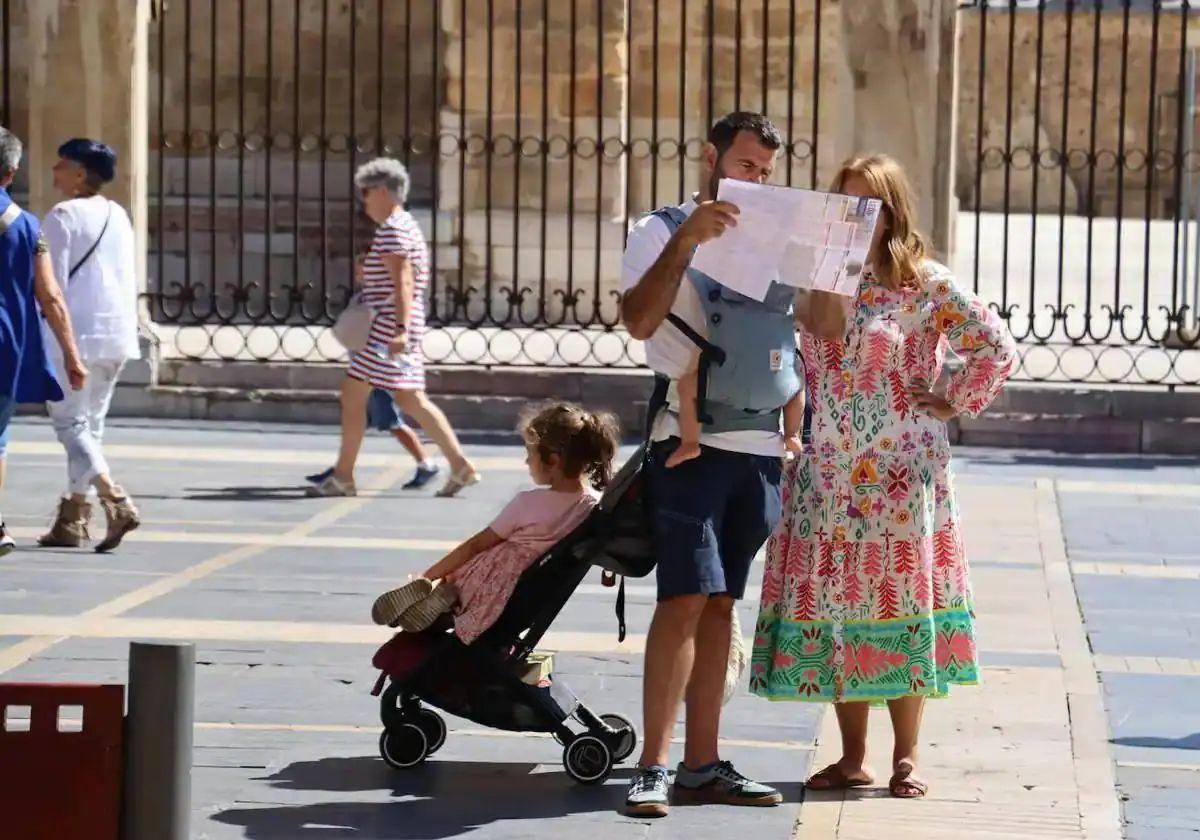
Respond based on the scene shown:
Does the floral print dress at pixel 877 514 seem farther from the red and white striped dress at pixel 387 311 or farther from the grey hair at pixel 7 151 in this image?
the red and white striped dress at pixel 387 311

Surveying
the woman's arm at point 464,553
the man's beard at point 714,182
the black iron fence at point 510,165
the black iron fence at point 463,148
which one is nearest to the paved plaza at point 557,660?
the woman's arm at point 464,553

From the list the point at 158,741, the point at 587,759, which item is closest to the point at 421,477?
the point at 587,759

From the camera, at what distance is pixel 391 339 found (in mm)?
11367

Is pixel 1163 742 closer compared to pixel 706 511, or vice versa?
pixel 706 511

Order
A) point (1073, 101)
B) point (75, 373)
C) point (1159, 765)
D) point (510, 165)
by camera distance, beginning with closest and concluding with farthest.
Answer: point (1159, 765) < point (75, 373) < point (510, 165) < point (1073, 101)

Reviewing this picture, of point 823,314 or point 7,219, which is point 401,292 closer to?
point 7,219

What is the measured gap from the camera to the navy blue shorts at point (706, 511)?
5.71m

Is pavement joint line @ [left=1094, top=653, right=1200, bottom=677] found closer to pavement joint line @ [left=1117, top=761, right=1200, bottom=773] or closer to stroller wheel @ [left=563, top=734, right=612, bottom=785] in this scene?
pavement joint line @ [left=1117, top=761, right=1200, bottom=773]

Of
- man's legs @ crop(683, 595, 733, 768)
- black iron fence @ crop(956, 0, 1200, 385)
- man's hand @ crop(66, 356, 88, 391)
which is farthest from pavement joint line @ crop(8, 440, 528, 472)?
black iron fence @ crop(956, 0, 1200, 385)

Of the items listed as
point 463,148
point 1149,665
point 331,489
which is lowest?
point 1149,665

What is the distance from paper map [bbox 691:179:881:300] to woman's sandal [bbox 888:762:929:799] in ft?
3.93

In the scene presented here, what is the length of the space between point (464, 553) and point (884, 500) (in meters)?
1.05

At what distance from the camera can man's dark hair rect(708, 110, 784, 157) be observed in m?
5.58

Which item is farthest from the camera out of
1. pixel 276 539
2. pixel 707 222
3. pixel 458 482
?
pixel 458 482
